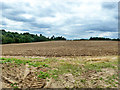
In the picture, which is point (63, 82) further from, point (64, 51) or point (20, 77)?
point (64, 51)

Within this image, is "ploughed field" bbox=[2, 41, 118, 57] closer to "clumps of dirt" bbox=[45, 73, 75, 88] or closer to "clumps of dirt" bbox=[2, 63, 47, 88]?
"clumps of dirt" bbox=[2, 63, 47, 88]

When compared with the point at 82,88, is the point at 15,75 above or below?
above

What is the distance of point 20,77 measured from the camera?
688cm

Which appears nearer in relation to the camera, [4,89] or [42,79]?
[4,89]

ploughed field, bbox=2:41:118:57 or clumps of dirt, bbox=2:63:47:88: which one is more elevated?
ploughed field, bbox=2:41:118:57

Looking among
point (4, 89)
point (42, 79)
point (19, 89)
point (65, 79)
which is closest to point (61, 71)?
point (65, 79)

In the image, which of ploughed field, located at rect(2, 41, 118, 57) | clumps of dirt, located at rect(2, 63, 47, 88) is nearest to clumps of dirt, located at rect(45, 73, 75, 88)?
clumps of dirt, located at rect(2, 63, 47, 88)

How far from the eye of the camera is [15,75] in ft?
23.2

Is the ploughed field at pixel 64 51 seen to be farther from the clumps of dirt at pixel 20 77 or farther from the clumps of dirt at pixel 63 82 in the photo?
the clumps of dirt at pixel 63 82

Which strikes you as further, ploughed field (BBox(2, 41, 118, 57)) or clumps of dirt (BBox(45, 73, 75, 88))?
ploughed field (BBox(2, 41, 118, 57))

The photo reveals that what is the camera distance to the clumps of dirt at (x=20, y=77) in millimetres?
6262

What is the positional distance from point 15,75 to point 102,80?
5.64 meters

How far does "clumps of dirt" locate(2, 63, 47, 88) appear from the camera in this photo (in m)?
6.26

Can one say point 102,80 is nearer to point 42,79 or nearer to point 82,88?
point 82,88
